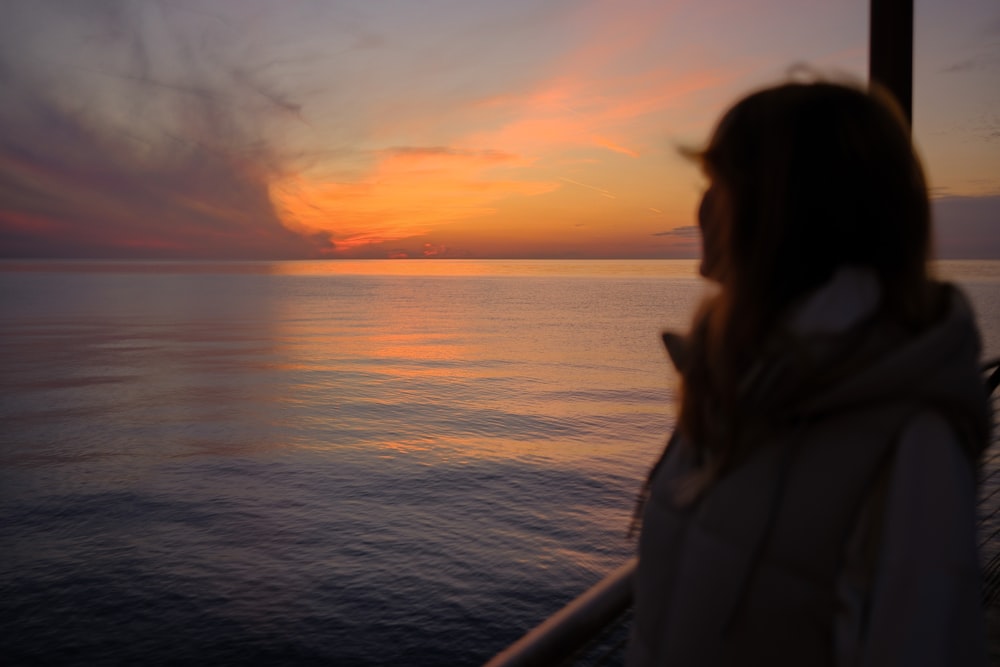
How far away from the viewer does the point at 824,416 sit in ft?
2.90

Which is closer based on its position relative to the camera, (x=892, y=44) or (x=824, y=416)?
(x=824, y=416)

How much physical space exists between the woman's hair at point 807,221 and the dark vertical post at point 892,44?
1923mm

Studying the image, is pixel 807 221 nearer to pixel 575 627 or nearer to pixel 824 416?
pixel 824 416

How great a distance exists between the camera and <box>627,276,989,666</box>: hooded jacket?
79 centimetres

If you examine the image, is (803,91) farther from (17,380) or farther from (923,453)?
(17,380)

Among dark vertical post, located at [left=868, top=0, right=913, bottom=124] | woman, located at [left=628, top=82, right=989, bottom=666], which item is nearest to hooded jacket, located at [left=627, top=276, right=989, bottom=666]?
woman, located at [left=628, top=82, right=989, bottom=666]

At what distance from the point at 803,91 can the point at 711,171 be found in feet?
0.50

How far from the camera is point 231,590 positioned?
1311cm

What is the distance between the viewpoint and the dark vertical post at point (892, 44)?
8.23ft

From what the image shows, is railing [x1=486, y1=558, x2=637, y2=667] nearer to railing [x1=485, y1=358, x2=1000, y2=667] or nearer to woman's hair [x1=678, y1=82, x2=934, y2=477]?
railing [x1=485, y1=358, x2=1000, y2=667]

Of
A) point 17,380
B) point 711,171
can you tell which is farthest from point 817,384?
point 17,380

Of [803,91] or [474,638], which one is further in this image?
[474,638]

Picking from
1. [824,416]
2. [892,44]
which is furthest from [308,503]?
[824,416]

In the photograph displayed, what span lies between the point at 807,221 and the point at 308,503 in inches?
700
